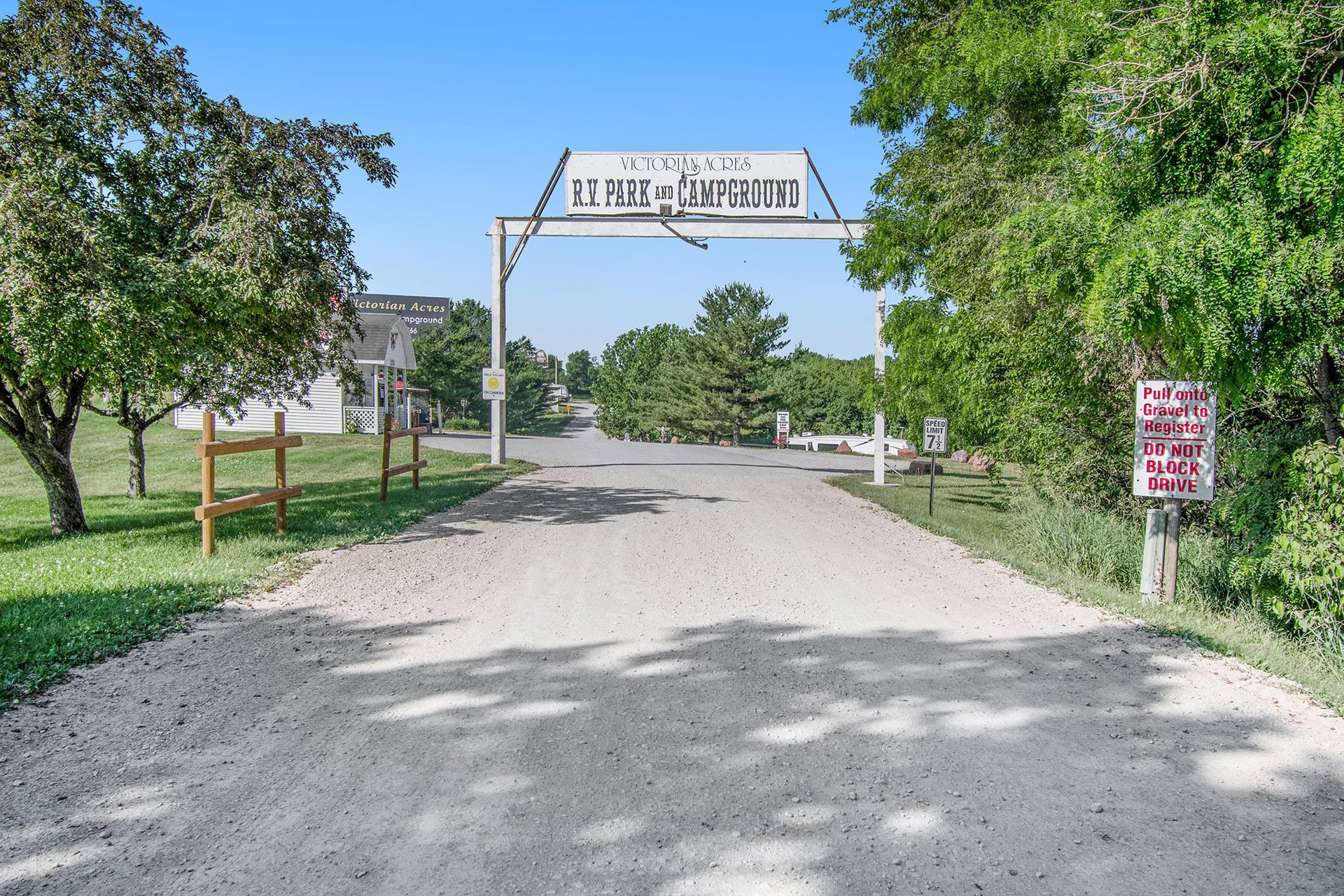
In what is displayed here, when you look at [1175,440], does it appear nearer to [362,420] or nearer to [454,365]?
[362,420]

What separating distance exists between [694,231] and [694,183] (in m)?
0.98

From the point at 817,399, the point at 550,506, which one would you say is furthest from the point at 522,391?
the point at 550,506

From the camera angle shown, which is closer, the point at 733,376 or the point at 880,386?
the point at 880,386

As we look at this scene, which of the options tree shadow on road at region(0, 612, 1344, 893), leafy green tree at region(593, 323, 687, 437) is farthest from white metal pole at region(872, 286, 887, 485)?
leafy green tree at region(593, 323, 687, 437)

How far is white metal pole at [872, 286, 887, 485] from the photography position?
1706 cm

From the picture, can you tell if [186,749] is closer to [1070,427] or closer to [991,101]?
[1070,427]

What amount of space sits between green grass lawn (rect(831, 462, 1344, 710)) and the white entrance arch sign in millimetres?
3418

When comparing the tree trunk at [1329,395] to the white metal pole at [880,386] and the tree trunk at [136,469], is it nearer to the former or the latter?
the white metal pole at [880,386]

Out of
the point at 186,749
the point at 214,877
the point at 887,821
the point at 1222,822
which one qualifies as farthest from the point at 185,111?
the point at 1222,822

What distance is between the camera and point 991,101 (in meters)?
12.9

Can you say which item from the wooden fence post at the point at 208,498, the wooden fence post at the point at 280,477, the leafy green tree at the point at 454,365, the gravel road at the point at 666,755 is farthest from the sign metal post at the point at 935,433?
the leafy green tree at the point at 454,365

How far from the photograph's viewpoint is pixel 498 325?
65.3ft

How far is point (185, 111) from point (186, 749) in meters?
8.55

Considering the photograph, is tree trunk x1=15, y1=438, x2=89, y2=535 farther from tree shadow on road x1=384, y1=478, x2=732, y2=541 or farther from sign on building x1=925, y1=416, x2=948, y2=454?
sign on building x1=925, y1=416, x2=948, y2=454
